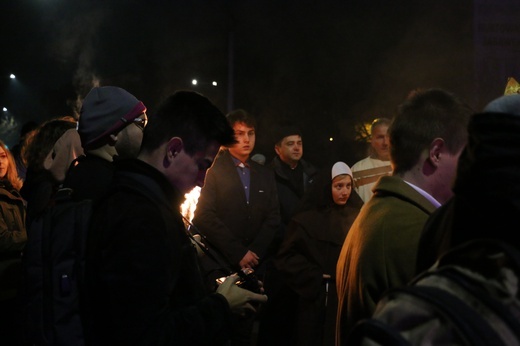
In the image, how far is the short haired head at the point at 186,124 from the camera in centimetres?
241

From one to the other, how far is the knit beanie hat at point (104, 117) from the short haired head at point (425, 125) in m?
1.29

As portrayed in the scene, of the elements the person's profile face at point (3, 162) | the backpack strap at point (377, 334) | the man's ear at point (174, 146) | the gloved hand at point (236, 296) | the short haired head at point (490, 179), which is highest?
the person's profile face at point (3, 162)

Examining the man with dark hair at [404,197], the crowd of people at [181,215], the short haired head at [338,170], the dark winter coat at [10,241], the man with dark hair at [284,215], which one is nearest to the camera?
the crowd of people at [181,215]

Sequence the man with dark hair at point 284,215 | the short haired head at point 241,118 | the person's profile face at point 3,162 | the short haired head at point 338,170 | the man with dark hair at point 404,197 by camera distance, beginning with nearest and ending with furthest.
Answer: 1. the man with dark hair at point 404,197
2. the person's profile face at point 3,162
3. the short haired head at point 338,170
4. the short haired head at point 241,118
5. the man with dark hair at point 284,215

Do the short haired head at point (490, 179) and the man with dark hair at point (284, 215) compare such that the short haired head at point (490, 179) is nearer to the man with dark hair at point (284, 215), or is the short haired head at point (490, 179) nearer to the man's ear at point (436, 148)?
the man's ear at point (436, 148)

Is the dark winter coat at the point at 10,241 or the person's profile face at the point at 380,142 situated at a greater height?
the person's profile face at the point at 380,142

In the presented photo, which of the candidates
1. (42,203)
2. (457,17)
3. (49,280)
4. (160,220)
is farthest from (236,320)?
(457,17)

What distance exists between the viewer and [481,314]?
3.05 feet

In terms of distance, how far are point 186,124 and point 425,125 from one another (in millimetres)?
1007

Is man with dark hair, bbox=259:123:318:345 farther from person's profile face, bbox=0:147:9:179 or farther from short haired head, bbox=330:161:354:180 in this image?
person's profile face, bbox=0:147:9:179

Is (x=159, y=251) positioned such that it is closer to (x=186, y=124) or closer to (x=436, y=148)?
(x=186, y=124)

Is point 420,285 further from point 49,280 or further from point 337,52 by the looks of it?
point 337,52

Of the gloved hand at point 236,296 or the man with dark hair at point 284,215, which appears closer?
the gloved hand at point 236,296

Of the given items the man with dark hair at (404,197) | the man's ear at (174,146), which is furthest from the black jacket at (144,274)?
the man with dark hair at (404,197)
